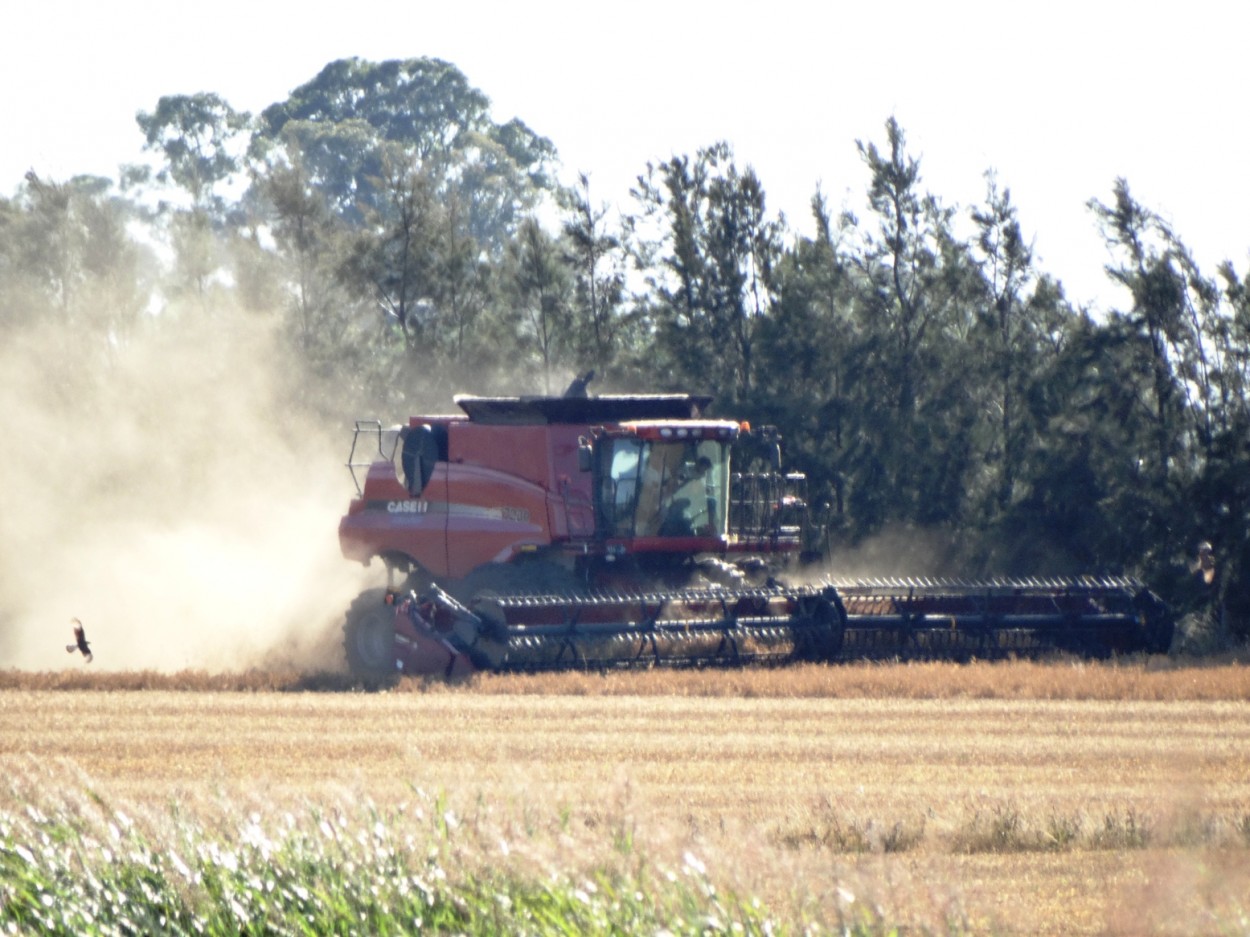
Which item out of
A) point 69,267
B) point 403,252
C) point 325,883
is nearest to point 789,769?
point 325,883

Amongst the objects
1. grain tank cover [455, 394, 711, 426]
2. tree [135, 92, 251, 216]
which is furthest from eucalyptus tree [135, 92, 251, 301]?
grain tank cover [455, 394, 711, 426]

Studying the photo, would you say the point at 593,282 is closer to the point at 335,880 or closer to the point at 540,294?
the point at 540,294

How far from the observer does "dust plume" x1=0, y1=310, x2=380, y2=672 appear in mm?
19203

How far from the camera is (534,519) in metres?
16.2

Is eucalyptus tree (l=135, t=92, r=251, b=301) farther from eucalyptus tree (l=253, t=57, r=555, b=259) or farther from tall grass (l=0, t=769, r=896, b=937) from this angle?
tall grass (l=0, t=769, r=896, b=937)

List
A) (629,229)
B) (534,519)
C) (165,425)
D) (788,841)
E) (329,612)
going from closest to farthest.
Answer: (788,841)
(534,519)
(329,612)
(629,229)
(165,425)

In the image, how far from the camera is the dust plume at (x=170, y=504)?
756 inches

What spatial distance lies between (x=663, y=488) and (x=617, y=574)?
95 centimetres

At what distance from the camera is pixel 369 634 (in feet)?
52.7

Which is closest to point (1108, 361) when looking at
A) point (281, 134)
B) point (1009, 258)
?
point (1009, 258)

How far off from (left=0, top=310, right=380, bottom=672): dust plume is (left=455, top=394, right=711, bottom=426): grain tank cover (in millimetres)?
3087

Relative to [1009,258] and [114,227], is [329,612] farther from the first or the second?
[114,227]

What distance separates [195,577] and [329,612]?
8.94 ft

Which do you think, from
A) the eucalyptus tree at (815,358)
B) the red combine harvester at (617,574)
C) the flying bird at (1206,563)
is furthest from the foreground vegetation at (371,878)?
the eucalyptus tree at (815,358)
